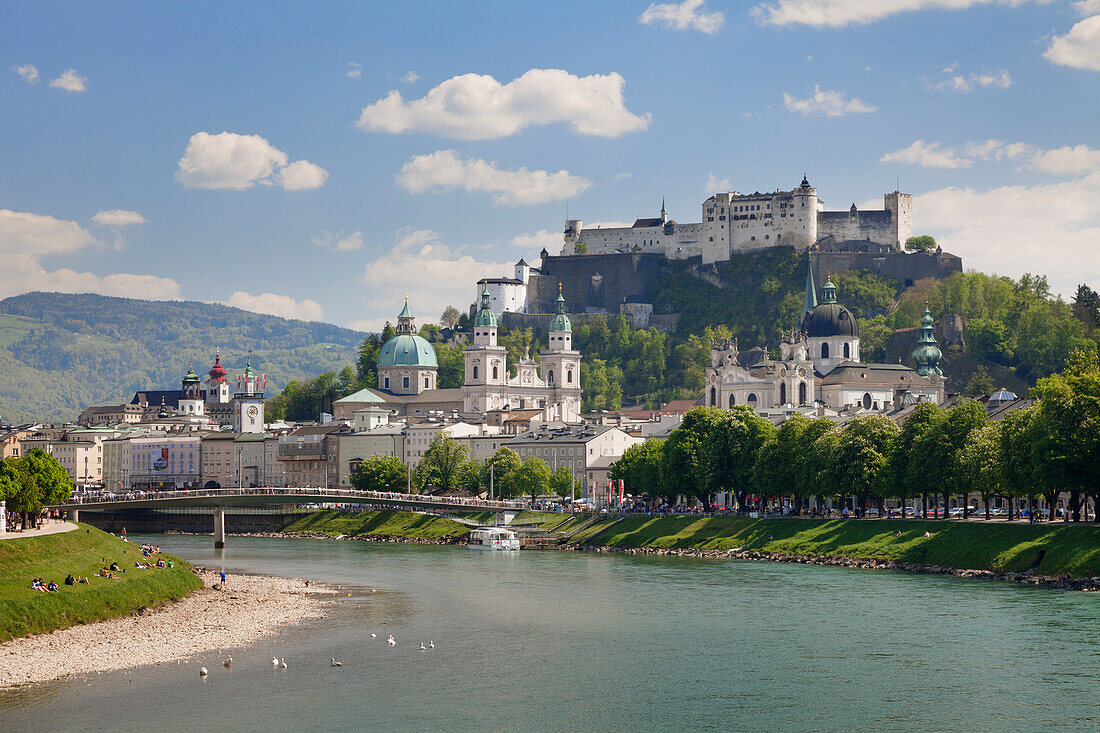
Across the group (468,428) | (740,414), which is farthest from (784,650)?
(468,428)

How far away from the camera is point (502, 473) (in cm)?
11938

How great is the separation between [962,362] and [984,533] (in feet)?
316

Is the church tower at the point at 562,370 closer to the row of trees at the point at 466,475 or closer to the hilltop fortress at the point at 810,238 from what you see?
the hilltop fortress at the point at 810,238

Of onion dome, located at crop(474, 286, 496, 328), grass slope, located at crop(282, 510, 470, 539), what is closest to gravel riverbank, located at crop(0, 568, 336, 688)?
grass slope, located at crop(282, 510, 470, 539)

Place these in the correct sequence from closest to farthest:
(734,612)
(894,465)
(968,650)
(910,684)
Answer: (910,684) → (968,650) → (734,612) → (894,465)

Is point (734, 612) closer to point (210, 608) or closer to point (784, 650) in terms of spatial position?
point (784, 650)

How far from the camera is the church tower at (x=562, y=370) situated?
181m

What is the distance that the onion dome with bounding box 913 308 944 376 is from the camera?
6166 inches

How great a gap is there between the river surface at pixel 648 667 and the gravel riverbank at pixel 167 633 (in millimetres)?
1153

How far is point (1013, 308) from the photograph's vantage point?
16425cm

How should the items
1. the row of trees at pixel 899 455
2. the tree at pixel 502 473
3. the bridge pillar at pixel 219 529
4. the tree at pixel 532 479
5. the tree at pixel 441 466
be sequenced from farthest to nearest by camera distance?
the tree at pixel 441 466
the tree at pixel 502 473
the tree at pixel 532 479
the bridge pillar at pixel 219 529
the row of trees at pixel 899 455

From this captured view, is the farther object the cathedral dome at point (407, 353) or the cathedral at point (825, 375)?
the cathedral dome at point (407, 353)

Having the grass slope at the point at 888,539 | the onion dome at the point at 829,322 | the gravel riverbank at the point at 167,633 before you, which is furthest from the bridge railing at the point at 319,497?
the onion dome at the point at 829,322

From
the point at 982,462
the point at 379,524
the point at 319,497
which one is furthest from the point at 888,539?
the point at 379,524
